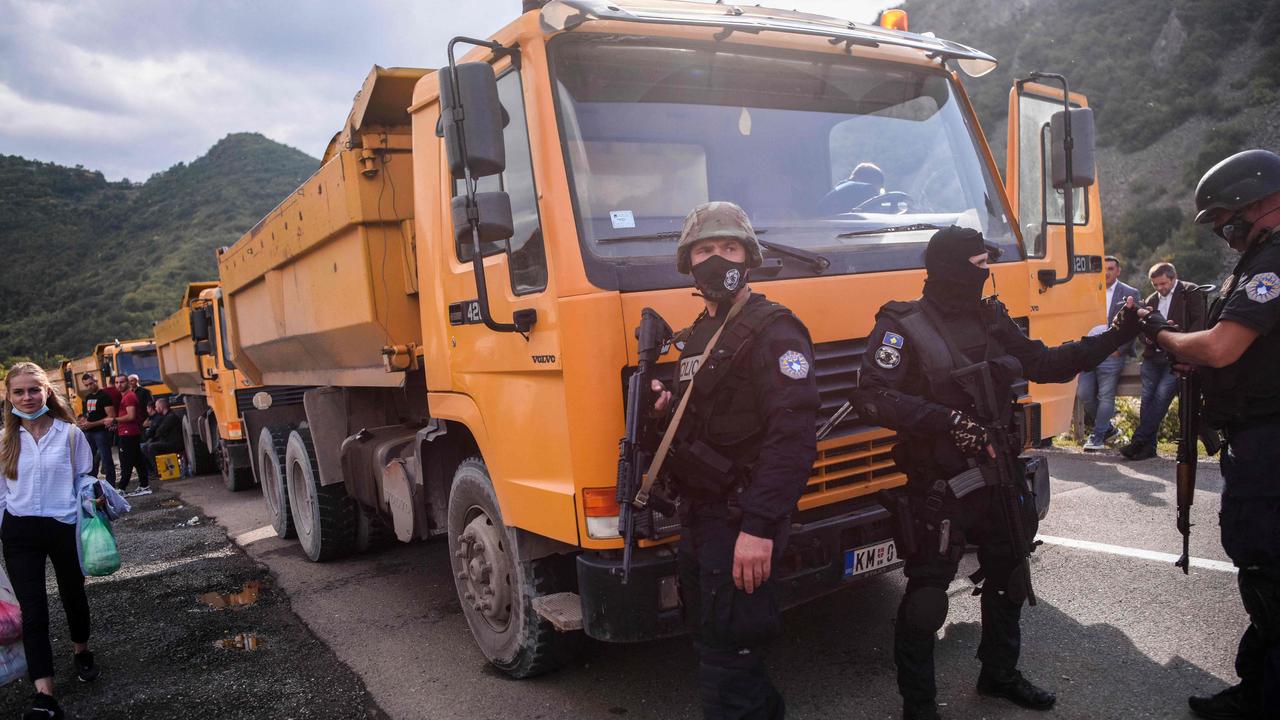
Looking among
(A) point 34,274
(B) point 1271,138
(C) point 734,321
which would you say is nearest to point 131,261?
(A) point 34,274

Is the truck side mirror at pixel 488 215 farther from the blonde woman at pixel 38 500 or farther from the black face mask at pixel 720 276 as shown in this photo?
the blonde woman at pixel 38 500

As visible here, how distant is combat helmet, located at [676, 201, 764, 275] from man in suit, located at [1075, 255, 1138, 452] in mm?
6340

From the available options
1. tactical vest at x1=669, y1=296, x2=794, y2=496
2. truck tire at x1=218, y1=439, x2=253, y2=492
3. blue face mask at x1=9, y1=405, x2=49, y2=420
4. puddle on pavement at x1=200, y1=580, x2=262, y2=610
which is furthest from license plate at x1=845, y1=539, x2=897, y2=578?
truck tire at x1=218, y1=439, x2=253, y2=492

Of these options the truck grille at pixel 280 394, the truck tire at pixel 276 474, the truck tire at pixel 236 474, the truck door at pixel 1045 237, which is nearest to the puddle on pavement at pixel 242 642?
the truck tire at pixel 276 474

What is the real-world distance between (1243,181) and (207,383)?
12461mm

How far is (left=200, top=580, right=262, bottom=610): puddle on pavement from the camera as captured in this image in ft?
18.1

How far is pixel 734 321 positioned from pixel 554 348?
0.69 metres

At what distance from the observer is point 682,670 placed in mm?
3754

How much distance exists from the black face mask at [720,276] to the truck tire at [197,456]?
13.9 m

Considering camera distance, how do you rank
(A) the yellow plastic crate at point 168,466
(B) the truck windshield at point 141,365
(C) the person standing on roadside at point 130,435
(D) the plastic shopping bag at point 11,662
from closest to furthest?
(D) the plastic shopping bag at point 11,662 → (C) the person standing on roadside at point 130,435 → (A) the yellow plastic crate at point 168,466 → (B) the truck windshield at point 141,365

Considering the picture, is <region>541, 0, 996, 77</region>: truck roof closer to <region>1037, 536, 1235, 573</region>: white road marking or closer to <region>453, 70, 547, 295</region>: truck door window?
<region>453, 70, 547, 295</region>: truck door window

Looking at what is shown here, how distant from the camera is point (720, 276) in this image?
2.60 m

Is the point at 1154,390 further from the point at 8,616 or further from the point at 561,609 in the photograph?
the point at 8,616

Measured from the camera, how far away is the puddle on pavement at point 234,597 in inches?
217
